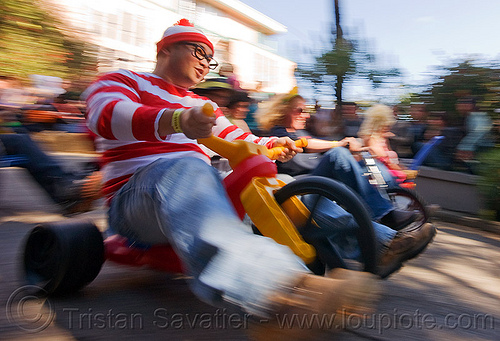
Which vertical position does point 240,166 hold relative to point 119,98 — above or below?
below

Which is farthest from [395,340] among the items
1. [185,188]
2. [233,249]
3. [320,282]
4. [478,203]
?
[478,203]

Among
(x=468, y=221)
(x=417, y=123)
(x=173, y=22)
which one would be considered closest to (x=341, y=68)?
(x=417, y=123)

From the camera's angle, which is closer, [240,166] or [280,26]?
[240,166]

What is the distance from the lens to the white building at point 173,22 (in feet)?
17.3

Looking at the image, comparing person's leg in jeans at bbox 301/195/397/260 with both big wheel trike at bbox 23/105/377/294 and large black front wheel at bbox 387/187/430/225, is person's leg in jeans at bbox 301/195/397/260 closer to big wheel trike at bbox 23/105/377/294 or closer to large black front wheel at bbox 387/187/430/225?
big wheel trike at bbox 23/105/377/294

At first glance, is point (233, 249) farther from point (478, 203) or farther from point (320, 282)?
point (478, 203)

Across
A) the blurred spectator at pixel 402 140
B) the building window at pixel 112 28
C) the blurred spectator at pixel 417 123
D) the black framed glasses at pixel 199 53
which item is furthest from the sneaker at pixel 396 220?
the building window at pixel 112 28

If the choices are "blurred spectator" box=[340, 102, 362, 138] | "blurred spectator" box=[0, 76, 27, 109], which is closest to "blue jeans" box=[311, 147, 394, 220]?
"blurred spectator" box=[0, 76, 27, 109]

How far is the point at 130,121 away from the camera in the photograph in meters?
1.57

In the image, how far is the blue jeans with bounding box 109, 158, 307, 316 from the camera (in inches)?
48.3

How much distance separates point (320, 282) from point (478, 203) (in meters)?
4.65

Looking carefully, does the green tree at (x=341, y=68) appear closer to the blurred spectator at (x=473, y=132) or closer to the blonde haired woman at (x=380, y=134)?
the blurred spectator at (x=473, y=132)

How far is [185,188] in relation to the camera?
1505 millimetres

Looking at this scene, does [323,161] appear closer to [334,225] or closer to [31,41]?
[334,225]
